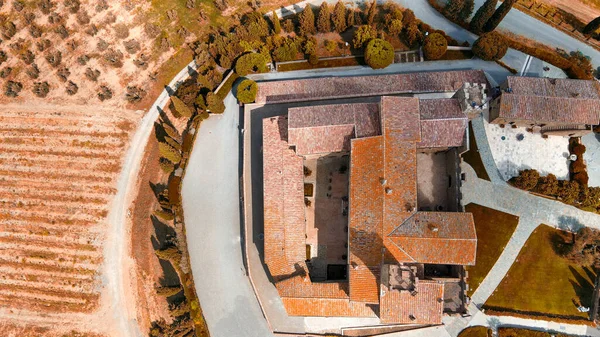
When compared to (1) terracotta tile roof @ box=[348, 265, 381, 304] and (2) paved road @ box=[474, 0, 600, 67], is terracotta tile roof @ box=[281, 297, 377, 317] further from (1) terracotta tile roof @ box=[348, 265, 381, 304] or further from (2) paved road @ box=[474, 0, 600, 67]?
(2) paved road @ box=[474, 0, 600, 67]

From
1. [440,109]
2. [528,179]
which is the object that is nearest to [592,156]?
[528,179]

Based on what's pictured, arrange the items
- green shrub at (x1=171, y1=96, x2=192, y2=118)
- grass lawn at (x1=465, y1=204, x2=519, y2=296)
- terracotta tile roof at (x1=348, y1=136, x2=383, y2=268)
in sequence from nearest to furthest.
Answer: terracotta tile roof at (x1=348, y1=136, x2=383, y2=268) → grass lawn at (x1=465, y1=204, x2=519, y2=296) → green shrub at (x1=171, y1=96, x2=192, y2=118)

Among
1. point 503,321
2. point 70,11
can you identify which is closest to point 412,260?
point 503,321

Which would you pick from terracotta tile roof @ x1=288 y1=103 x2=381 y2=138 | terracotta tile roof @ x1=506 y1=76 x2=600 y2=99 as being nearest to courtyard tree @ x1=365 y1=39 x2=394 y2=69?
terracotta tile roof @ x1=288 y1=103 x2=381 y2=138

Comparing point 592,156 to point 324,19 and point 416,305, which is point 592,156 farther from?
point 324,19

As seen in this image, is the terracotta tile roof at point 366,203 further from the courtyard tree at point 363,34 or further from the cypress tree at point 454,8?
the cypress tree at point 454,8

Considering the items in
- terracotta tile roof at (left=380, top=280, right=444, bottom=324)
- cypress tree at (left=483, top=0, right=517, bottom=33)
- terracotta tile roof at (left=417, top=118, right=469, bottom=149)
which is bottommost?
terracotta tile roof at (left=380, top=280, right=444, bottom=324)
